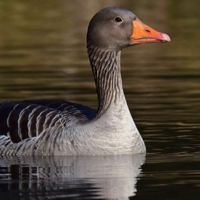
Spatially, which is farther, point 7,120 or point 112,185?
point 7,120

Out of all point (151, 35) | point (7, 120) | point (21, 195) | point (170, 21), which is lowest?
point (21, 195)

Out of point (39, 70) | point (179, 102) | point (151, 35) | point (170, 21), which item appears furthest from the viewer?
point (170, 21)

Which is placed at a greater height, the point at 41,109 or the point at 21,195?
the point at 41,109

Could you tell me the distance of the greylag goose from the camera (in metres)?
13.6

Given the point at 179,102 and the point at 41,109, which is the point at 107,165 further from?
the point at 179,102

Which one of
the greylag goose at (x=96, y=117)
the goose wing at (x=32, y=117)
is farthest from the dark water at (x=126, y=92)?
the goose wing at (x=32, y=117)

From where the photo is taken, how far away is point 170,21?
3966cm

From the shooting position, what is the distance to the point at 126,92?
20.0 meters

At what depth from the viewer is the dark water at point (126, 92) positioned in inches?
462

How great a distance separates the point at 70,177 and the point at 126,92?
25.8ft

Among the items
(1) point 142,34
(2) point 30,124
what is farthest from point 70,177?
(1) point 142,34

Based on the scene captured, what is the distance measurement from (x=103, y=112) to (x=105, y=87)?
0.53m

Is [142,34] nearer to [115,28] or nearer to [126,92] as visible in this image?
[115,28]

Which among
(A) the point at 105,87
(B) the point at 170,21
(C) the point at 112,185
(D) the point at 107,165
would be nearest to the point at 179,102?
(A) the point at 105,87
